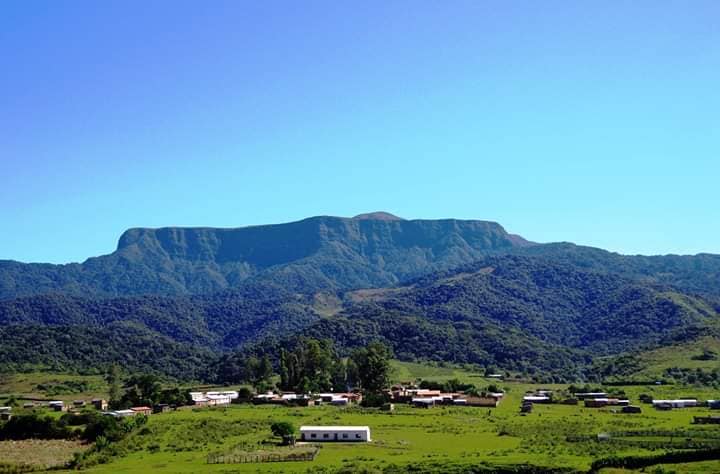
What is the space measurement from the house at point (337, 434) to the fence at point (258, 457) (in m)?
10.1

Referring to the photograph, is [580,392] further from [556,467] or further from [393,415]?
[556,467]

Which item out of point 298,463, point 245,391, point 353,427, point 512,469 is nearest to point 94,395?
point 245,391

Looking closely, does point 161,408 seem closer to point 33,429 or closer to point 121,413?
point 121,413

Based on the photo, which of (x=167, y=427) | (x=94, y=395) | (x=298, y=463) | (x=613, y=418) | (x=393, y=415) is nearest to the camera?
(x=298, y=463)

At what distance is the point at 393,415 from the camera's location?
111 metres

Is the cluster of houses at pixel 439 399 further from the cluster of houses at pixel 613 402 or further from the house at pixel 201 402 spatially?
the house at pixel 201 402

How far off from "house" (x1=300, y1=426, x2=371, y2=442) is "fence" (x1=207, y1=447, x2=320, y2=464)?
10103mm

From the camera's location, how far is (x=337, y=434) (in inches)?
3408

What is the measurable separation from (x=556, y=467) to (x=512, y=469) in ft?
13.1

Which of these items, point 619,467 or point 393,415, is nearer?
point 619,467

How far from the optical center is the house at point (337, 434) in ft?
282

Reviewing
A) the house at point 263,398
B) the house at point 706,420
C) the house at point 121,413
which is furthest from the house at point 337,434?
the house at point 263,398

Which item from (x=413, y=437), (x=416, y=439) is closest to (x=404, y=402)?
(x=413, y=437)

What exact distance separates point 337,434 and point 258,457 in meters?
14.6
